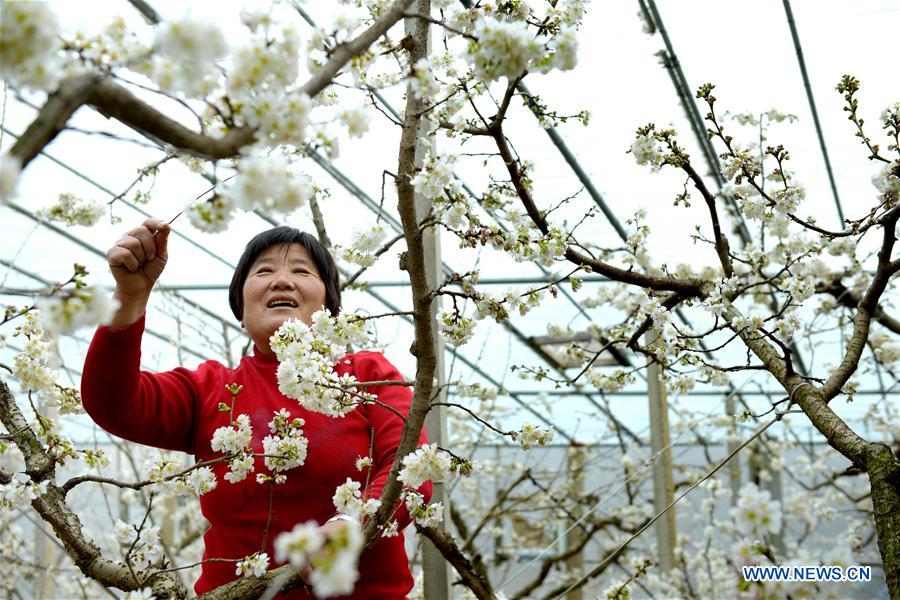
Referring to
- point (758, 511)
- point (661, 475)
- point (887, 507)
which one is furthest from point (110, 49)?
point (661, 475)

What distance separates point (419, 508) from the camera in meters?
1.48

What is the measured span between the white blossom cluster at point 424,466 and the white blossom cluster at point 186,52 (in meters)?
0.66

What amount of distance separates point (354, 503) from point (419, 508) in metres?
0.12

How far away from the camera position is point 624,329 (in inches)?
105

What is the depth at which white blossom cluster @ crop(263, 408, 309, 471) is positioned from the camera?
1.56 metres

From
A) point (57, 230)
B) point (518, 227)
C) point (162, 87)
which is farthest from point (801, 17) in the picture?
point (57, 230)

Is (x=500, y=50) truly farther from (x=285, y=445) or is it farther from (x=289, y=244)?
(x=289, y=244)

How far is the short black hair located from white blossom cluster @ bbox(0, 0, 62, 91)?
1.24 meters

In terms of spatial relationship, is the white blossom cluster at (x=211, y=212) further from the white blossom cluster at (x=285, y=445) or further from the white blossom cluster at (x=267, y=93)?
the white blossom cluster at (x=285, y=445)

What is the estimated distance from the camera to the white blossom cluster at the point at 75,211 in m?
1.99

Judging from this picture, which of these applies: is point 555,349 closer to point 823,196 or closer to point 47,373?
point 823,196

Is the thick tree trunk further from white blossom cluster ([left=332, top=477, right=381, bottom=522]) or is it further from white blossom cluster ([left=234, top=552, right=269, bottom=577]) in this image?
white blossom cluster ([left=234, top=552, right=269, bottom=577])

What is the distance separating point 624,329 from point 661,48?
6.28ft

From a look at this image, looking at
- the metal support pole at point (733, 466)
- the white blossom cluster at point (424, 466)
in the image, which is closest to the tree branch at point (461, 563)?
the white blossom cluster at point (424, 466)
